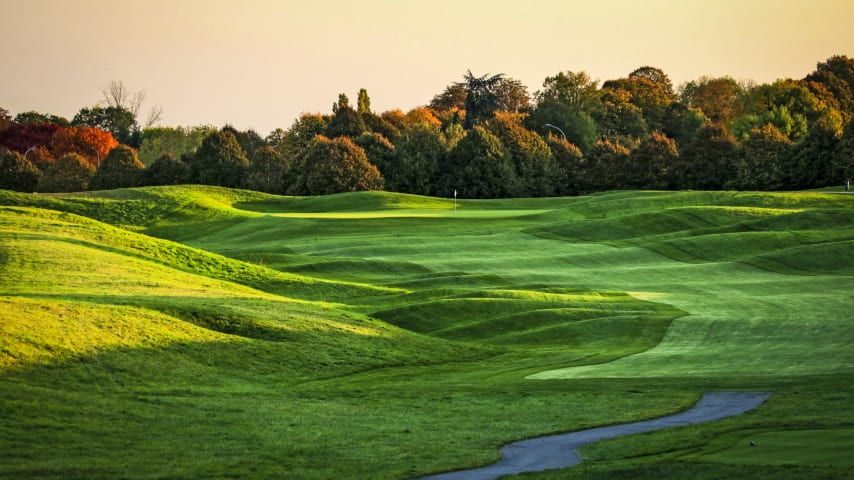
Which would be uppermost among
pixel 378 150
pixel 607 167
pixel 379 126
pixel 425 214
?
pixel 379 126

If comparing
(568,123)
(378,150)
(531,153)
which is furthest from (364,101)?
(531,153)

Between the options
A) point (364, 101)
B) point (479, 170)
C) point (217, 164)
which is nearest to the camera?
point (479, 170)

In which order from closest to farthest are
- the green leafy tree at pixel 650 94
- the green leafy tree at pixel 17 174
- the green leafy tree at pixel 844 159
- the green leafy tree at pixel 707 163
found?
the green leafy tree at pixel 844 159
the green leafy tree at pixel 707 163
the green leafy tree at pixel 17 174
the green leafy tree at pixel 650 94

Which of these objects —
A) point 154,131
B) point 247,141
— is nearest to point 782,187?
point 247,141

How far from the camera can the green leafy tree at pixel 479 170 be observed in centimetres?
10575

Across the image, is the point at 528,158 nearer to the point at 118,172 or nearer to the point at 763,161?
the point at 763,161

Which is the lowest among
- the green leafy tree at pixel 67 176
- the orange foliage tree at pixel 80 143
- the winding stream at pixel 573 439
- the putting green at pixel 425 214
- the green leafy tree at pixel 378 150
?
the winding stream at pixel 573 439

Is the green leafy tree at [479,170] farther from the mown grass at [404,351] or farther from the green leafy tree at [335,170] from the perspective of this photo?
the mown grass at [404,351]

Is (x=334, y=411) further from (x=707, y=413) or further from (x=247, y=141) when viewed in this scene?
(x=247, y=141)

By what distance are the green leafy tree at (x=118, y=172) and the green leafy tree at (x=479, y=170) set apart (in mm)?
30654

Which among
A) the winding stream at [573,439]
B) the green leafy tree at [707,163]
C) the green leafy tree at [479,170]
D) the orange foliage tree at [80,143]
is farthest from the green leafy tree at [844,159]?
the orange foliage tree at [80,143]

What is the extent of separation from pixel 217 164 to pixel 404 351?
90000 mm

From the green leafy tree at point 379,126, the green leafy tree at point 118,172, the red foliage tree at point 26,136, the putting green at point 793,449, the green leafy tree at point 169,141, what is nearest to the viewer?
the putting green at point 793,449

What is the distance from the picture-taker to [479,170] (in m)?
106
